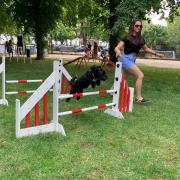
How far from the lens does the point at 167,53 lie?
48.9 metres

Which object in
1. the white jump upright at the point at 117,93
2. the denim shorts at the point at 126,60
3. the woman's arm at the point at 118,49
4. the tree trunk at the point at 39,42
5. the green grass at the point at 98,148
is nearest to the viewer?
the green grass at the point at 98,148

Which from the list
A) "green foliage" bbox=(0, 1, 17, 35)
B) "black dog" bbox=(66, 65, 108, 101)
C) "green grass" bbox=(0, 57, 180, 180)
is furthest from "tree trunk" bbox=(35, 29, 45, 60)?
"green grass" bbox=(0, 57, 180, 180)

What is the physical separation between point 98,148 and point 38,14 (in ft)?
75.9

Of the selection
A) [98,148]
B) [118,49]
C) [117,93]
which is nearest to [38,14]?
[118,49]

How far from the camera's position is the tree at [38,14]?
27.4m

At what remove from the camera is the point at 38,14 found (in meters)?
28.1

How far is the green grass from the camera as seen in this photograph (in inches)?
197

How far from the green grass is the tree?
19.8 metres

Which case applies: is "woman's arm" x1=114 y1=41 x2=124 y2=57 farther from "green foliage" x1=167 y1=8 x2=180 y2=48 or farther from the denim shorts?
"green foliage" x1=167 y1=8 x2=180 y2=48

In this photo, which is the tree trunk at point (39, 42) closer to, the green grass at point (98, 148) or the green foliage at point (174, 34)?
the green grass at point (98, 148)

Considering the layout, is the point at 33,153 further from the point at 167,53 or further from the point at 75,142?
the point at 167,53

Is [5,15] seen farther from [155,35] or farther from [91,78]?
[155,35]

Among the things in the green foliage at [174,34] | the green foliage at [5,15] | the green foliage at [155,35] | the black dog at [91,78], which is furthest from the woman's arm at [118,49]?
the green foliage at [155,35]

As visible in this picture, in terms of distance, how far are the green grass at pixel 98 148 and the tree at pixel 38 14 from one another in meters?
19.8
